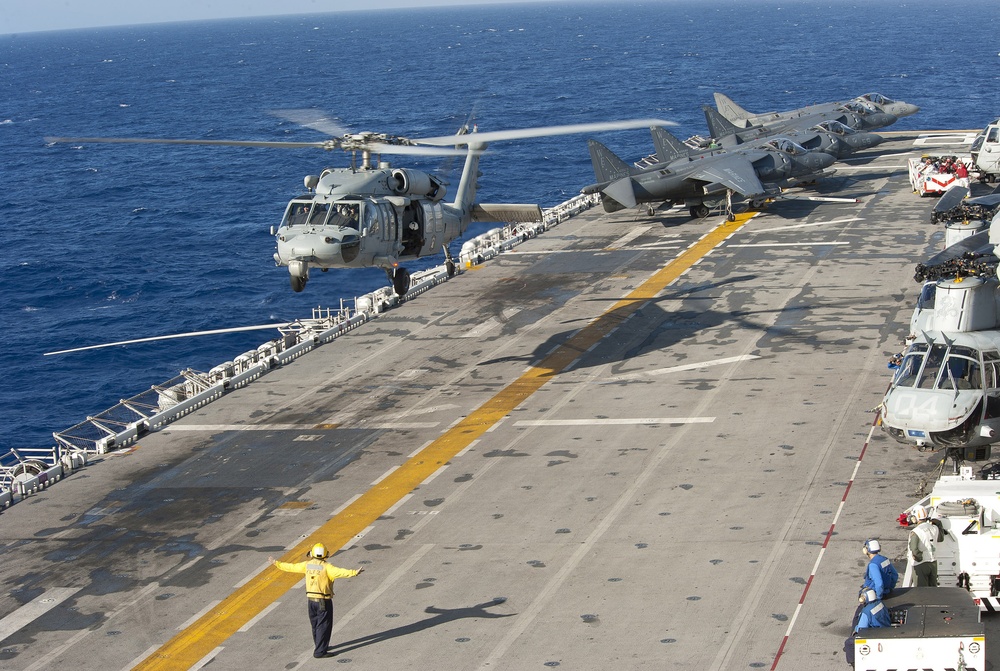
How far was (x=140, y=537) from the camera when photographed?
995 inches

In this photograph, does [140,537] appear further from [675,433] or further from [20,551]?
[675,433]

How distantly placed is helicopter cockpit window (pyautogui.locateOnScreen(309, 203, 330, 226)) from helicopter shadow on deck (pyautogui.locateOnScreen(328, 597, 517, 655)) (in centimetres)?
1228

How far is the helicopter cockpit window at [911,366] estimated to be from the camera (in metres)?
23.7

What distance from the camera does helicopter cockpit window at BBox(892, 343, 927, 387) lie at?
23719 millimetres

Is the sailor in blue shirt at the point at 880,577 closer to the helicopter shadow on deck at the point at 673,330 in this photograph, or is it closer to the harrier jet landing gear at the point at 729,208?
the helicopter shadow on deck at the point at 673,330

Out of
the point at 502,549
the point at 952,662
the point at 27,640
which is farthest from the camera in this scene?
the point at 502,549

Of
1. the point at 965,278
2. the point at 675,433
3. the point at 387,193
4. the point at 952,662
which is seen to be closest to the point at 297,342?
the point at 387,193

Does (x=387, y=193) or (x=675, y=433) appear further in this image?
(x=387, y=193)

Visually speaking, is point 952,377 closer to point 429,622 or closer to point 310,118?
point 429,622

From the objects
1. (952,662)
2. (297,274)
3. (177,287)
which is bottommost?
(177,287)

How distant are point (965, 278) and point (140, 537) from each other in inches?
712

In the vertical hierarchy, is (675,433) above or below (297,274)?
below

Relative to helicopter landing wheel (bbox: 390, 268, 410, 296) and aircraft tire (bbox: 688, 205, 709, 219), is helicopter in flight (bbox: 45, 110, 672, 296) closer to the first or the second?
helicopter landing wheel (bbox: 390, 268, 410, 296)

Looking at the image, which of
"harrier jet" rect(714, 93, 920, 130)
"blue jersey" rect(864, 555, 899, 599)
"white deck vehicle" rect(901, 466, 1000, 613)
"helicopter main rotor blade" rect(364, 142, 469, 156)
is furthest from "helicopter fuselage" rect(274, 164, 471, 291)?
"harrier jet" rect(714, 93, 920, 130)
